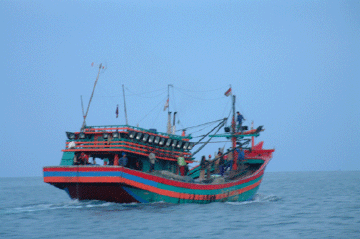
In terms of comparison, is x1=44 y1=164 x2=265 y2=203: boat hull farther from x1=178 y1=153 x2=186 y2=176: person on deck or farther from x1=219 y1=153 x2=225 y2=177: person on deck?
x1=219 y1=153 x2=225 y2=177: person on deck

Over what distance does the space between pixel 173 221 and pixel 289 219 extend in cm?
627

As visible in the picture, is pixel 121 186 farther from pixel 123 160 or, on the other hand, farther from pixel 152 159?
pixel 152 159

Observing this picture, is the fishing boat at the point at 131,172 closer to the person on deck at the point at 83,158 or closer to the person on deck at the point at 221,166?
the person on deck at the point at 83,158

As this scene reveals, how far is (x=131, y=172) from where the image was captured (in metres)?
26.1

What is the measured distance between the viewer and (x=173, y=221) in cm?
2295

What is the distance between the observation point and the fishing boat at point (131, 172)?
2627 cm

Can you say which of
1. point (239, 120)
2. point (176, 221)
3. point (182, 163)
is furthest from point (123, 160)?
point (239, 120)

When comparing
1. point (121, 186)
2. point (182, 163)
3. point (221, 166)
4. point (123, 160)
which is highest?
point (123, 160)

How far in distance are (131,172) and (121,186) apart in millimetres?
1009

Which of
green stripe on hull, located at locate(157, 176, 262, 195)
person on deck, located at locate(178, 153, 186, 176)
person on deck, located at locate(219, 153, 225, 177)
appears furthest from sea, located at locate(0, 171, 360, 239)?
person on deck, located at locate(219, 153, 225, 177)

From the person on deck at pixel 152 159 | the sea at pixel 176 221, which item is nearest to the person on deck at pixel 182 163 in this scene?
the person on deck at pixel 152 159

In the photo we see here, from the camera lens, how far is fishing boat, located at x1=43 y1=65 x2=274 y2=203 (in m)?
26.3

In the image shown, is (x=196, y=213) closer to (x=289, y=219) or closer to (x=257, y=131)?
(x=289, y=219)

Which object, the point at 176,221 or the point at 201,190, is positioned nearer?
the point at 176,221
